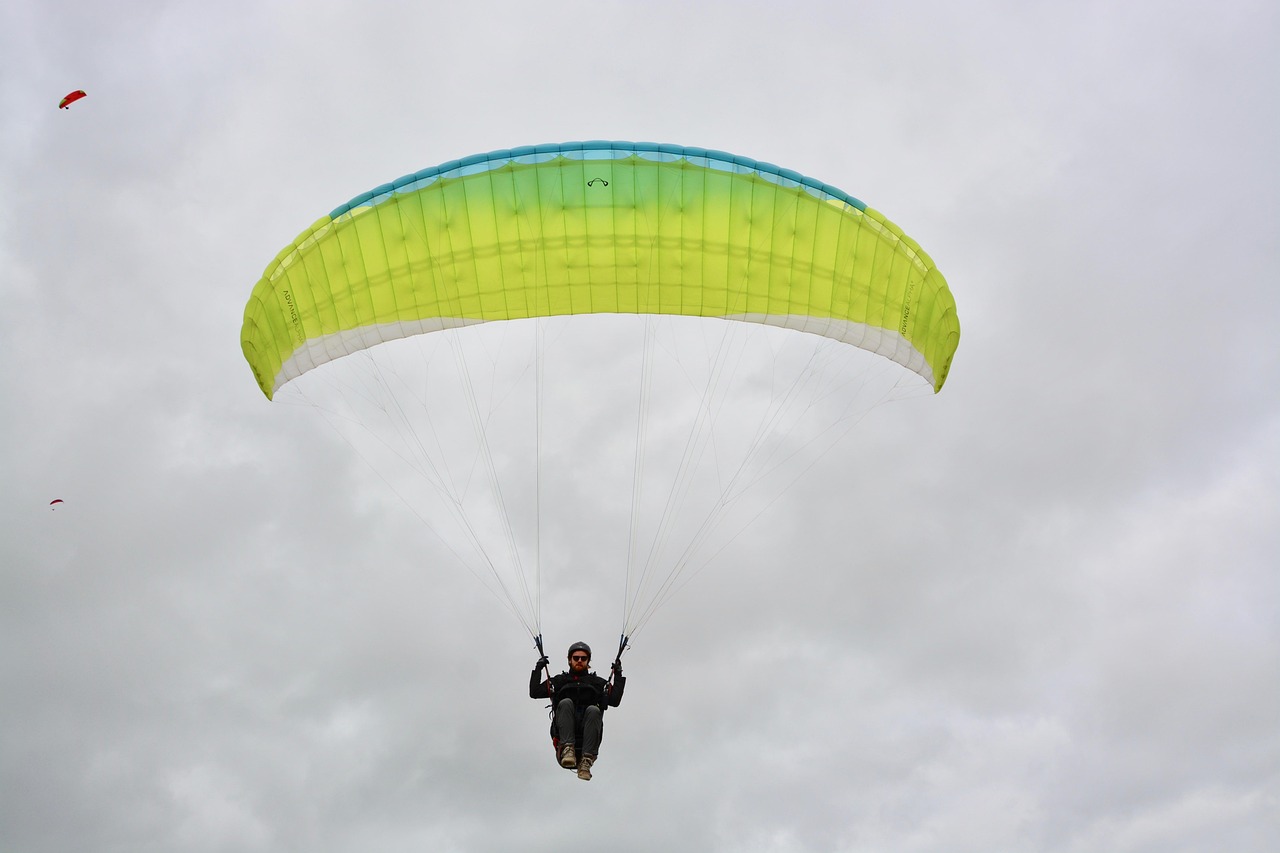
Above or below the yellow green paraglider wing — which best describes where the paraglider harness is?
below

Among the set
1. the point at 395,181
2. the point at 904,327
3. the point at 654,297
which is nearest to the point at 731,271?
the point at 654,297

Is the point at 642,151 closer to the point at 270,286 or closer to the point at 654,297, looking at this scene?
the point at 654,297

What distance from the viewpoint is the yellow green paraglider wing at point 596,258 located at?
15078 millimetres

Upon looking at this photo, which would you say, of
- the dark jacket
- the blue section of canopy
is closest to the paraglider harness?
the dark jacket

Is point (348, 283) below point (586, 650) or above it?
above

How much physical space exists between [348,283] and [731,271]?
197 inches

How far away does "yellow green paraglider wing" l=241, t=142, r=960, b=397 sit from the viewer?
49.5 feet

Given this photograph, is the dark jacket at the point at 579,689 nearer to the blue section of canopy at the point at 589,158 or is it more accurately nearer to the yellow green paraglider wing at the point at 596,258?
the yellow green paraglider wing at the point at 596,258

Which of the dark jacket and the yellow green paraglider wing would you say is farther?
the yellow green paraglider wing

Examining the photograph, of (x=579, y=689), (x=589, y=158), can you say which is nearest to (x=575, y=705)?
(x=579, y=689)

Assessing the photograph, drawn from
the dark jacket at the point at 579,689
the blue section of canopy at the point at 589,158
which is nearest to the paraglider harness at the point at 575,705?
the dark jacket at the point at 579,689

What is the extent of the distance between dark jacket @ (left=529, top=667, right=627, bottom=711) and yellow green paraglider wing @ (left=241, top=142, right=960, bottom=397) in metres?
4.74

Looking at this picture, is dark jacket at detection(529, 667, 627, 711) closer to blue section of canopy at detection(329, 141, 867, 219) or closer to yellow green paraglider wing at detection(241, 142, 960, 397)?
yellow green paraglider wing at detection(241, 142, 960, 397)

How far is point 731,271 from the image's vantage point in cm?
1551
